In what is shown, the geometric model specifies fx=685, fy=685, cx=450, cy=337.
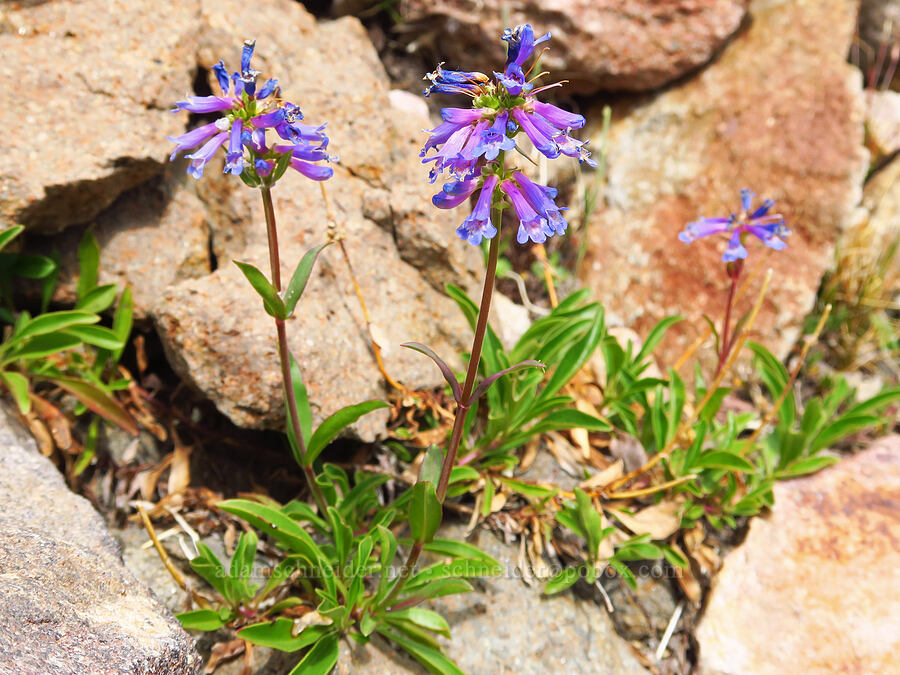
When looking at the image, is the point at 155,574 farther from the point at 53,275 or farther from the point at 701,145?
the point at 701,145

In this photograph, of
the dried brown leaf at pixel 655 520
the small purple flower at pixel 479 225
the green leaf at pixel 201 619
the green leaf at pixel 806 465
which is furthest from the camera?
the green leaf at pixel 806 465

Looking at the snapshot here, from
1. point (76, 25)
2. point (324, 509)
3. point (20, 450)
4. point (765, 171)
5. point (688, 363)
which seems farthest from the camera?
point (765, 171)

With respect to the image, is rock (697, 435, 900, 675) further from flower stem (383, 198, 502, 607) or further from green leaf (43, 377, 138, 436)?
green leaf (43, 377, 138, 436)

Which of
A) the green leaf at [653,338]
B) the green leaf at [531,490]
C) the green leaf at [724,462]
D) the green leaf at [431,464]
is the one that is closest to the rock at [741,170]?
the green leaf at [653,338]

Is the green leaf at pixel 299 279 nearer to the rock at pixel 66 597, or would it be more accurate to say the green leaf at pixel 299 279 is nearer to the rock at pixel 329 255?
the rock at pixel 329 255

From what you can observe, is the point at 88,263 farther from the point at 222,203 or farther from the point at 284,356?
the point at 284,356

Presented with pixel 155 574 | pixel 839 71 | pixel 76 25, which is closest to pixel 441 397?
pixel 155 574
